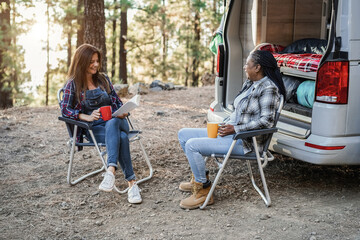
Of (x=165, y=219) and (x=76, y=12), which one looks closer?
(x=165, y=219)

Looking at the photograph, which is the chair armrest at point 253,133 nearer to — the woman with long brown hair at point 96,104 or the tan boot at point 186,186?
the tan boot at point 186,186

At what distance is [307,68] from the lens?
4.12m

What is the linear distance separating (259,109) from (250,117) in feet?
0.31

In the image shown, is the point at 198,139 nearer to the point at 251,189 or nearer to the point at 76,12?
the point at 251,189

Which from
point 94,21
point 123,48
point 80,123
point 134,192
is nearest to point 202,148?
point 134,192

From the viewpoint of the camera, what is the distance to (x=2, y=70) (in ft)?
46.2

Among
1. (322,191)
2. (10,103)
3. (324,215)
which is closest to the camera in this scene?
(324,215)

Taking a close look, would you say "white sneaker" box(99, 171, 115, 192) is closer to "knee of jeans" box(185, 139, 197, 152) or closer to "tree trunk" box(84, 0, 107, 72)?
"knee of jeans" box(185, 139, 197, 152)

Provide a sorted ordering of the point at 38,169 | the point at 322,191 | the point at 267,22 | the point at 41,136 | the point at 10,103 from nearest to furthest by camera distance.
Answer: the point at 322,191, the point at 38,169, the point at 267,22, the point at 41,136, the point at 10,103

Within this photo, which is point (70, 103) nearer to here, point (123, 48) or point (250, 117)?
point (250, 117)

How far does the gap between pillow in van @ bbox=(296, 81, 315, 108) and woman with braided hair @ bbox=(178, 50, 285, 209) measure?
55 cm

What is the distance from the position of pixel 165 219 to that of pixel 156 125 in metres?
3.43

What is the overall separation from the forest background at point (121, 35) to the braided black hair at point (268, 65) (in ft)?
17.2

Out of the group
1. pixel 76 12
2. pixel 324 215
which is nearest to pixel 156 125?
pixel 324 215
